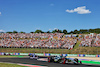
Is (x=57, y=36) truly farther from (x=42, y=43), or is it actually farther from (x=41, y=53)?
(x=41, y=53)

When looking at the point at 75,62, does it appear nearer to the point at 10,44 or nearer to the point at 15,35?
the point at 10,44

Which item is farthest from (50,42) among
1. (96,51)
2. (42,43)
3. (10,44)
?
(96,51)

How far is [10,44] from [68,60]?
123 ft

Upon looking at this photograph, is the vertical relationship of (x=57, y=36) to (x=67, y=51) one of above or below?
above

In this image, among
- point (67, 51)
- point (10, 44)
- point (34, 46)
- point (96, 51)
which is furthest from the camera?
point (10, 44)

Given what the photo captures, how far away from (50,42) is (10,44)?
1565 centimetres

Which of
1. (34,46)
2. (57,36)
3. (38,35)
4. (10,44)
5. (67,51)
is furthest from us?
(38,35)

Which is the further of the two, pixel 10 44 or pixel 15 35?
pixel 15 35

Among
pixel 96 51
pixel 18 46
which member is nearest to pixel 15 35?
pixel 18 46

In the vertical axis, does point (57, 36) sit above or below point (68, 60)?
above

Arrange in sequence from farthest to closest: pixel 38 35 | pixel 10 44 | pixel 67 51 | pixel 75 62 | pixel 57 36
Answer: pixel 38 35, pixel 57 36, pixel 10 44, pixel 67 51, pixel 75 62

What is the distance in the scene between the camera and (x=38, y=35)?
222 ft

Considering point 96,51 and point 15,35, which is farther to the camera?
point 15,35

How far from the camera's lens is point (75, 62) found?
824 inches
